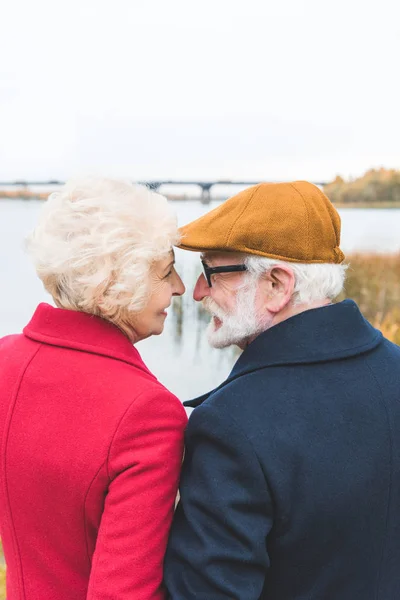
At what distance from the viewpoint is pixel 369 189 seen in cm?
370

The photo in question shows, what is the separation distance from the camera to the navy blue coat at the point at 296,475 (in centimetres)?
99

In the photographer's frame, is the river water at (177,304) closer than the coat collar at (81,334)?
No

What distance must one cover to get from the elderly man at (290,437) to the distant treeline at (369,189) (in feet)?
8.00

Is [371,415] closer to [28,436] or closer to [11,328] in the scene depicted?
[28,436]

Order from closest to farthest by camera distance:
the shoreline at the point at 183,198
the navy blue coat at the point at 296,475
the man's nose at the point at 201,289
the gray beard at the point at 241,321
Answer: the navy blue coat at the point at 296,475, the gray beard at the point at 241,321, the man's nose at the point at 201,289, the shoreline at the point at 183,198

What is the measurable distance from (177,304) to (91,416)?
101 inches

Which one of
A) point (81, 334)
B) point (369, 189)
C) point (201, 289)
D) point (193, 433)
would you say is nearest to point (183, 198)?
point (369, 189)

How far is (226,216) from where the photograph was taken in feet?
3.99

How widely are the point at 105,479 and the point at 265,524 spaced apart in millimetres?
301

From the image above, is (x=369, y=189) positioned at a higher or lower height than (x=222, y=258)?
lower

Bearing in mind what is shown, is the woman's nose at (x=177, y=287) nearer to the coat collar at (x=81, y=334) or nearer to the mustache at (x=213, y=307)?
the mustache at (x=213, y=307)

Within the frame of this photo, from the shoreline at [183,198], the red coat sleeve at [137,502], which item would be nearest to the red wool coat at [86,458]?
the red coat sleeve at [137,502]

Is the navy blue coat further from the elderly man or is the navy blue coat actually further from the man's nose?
the man's nose

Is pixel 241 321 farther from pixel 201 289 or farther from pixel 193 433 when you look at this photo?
pixel 193 433
